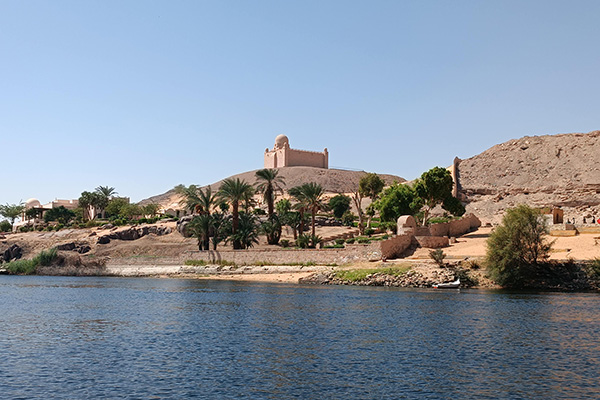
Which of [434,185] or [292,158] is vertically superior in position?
[292,158]

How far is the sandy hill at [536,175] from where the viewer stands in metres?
75.2

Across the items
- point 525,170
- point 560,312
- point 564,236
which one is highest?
point 525,170

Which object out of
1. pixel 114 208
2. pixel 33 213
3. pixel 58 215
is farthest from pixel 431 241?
pixel 33 213

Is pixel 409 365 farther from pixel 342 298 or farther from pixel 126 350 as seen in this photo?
pixel 342 298

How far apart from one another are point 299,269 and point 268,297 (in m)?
12.9

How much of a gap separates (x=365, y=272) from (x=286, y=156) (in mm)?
97849

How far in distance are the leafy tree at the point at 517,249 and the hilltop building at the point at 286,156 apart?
10212 centimetres

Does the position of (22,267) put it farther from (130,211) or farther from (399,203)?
(399,203)

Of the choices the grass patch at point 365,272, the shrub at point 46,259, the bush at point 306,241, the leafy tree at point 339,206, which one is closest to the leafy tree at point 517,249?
the grass patch at point 365,272

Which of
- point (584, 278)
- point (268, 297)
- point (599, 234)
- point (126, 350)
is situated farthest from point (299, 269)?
point (126, 350)

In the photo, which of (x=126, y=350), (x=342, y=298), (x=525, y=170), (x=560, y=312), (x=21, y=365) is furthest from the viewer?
(x=525, y=170)

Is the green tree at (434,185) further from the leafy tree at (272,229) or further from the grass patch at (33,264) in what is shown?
the grass patch at (33,264)

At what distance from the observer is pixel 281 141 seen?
13775 centimetres

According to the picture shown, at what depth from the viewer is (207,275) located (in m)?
48.1
